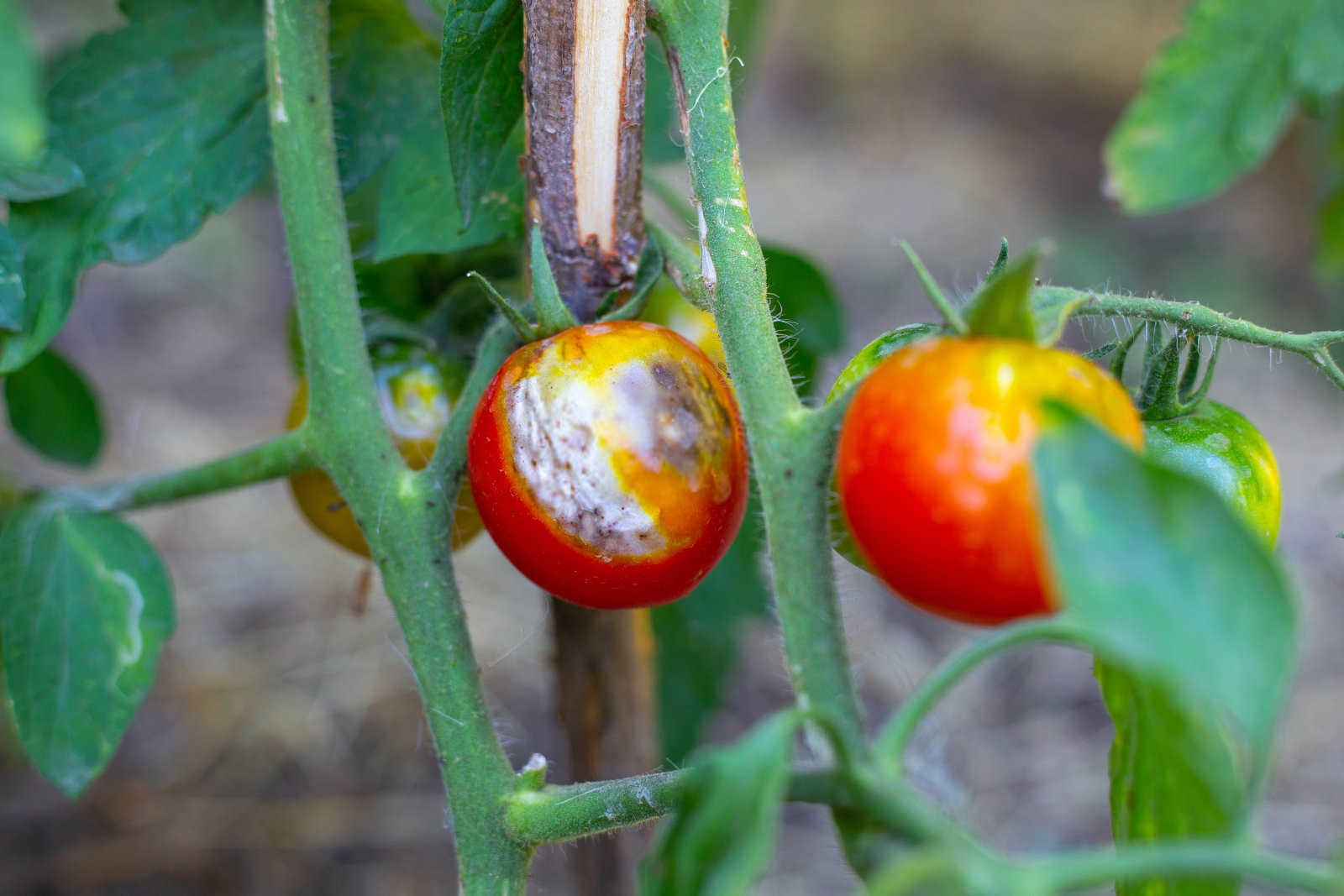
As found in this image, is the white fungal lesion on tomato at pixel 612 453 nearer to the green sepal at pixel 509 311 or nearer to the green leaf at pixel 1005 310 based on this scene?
the green sepal at pixel 509 311

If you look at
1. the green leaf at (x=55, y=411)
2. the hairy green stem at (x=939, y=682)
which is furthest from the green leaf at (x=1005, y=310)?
the green leaf at (x=55, y=411)

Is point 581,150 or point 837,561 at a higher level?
point 581,150

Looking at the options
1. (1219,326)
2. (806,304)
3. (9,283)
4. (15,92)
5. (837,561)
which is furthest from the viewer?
(806,304)

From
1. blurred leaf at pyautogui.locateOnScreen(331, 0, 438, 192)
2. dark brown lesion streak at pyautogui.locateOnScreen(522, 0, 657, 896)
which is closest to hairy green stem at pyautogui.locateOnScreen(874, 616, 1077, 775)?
dark brown lesion streak at pyautogui.locateOnScreen(522, 0, 657, 896)

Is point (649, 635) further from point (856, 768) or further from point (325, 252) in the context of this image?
point (856, 768)

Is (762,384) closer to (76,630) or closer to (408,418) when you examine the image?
(408,418)

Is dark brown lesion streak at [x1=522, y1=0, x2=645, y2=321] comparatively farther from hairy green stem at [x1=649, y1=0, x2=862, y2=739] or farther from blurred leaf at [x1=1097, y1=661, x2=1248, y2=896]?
blurred leaf at [x1=1097, y1=661, x2=1248, y2=896]

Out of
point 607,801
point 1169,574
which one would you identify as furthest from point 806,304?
point 1169,574
